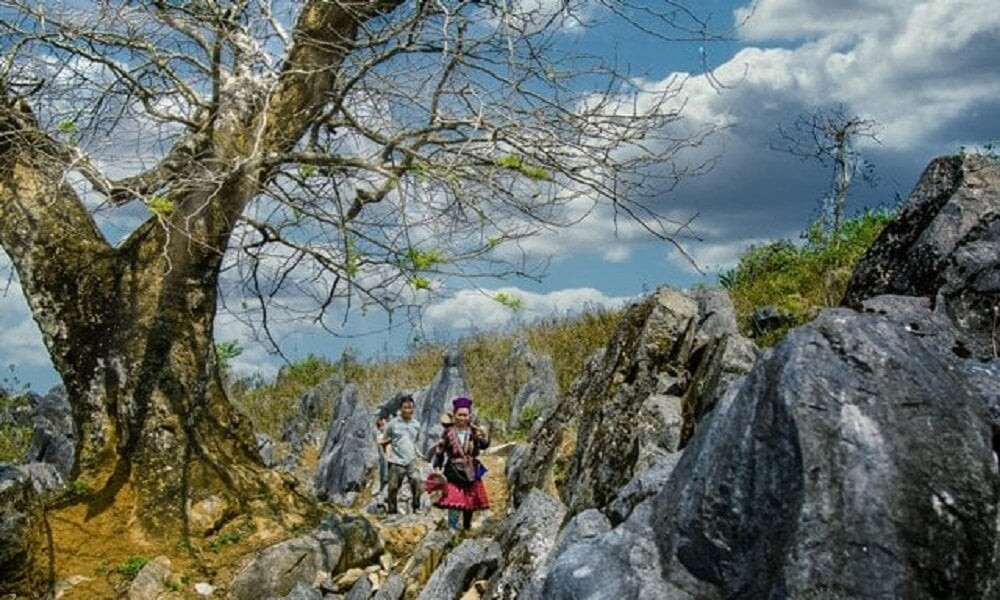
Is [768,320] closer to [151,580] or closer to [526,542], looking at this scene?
[151,580]

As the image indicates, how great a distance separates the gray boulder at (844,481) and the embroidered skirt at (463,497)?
808 centimetres

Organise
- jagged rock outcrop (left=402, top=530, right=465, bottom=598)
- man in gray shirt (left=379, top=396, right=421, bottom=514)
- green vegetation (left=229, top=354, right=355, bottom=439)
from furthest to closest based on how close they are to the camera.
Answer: green vegetation (left=229, top=354, right=355, bottom=439) < man in gray shirt (left=379, top=396, right=421, bottom=514) < jagged rock outcrop (left=402, top=530, right=465, bottom=598)

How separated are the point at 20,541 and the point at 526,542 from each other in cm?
606

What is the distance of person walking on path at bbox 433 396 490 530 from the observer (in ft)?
40.2

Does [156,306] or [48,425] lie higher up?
[156,306]

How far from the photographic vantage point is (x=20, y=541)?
10.6 m

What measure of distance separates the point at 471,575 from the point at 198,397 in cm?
525

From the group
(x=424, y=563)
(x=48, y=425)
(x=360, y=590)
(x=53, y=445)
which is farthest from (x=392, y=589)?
(x=48, y=425)

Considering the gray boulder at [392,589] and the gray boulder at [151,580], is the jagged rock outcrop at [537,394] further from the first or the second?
the gray boulder at [392,589]

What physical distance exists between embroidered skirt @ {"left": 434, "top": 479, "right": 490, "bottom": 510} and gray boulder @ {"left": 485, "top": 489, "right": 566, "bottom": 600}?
14.7 feet

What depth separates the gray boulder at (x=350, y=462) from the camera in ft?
64.1

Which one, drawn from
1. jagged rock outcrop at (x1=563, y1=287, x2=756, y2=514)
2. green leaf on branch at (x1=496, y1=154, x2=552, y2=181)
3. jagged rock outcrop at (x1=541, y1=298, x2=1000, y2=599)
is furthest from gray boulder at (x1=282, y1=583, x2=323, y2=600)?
jagged rock outcrop at (x1=541, y1=298, x2=1000, y2=599)

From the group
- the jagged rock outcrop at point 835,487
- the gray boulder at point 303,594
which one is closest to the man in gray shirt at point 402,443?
the gray boulder at point 303,594

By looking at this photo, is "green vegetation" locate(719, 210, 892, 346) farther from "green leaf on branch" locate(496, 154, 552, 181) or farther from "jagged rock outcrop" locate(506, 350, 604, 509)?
"green leaf on branch" locate(496, 154, 552, 181)
